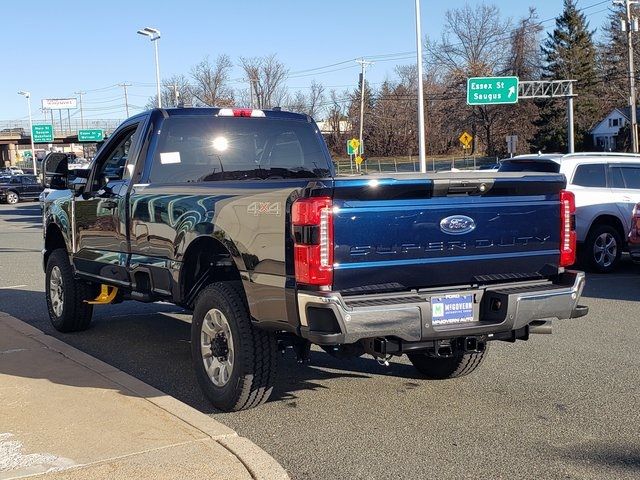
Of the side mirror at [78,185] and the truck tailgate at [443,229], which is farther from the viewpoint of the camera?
the side mirror at [78,185]

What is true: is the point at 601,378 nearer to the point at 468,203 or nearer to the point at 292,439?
the point at 468,203

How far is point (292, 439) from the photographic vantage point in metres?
Answer: 5.00

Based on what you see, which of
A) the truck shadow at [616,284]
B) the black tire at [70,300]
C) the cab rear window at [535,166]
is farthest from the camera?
the cab rear window at [535,166]

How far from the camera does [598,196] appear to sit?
12.9 meters

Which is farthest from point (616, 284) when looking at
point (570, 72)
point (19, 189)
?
point (570, 72)

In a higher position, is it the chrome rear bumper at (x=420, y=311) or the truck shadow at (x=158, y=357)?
the chrome rear bumper at (x=420, y=311)

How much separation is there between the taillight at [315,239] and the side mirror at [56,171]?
422cm

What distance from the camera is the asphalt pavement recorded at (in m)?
4.55

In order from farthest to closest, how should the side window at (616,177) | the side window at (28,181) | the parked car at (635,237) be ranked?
the side window at (28,181)
the side window at (616,177)
the parked car at (635,237)

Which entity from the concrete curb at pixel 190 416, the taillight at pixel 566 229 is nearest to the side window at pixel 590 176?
the taillight at pixel 566 229

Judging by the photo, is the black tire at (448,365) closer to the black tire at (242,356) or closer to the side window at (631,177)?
the black tire at (242,356)

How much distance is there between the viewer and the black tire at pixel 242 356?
521cm

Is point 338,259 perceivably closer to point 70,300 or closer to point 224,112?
point 224,112

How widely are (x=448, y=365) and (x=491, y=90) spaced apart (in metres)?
35.3
